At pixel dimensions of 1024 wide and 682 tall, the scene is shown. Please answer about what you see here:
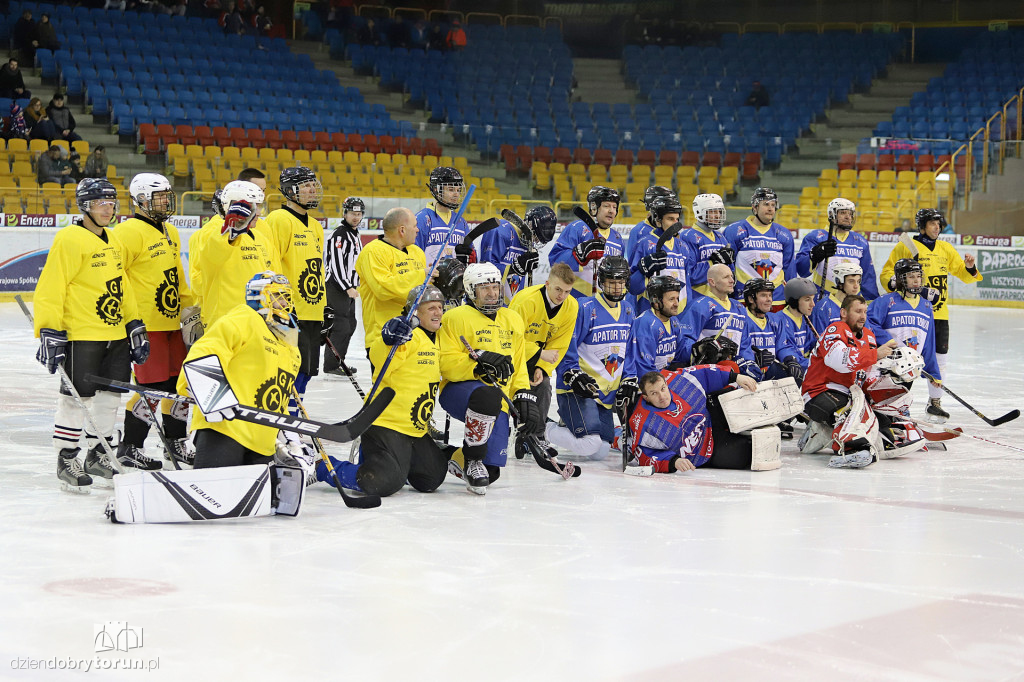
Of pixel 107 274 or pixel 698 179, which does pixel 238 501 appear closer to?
pixel 107 274

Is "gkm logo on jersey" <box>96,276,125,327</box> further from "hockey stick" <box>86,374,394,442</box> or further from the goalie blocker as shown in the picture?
the goalie blocker

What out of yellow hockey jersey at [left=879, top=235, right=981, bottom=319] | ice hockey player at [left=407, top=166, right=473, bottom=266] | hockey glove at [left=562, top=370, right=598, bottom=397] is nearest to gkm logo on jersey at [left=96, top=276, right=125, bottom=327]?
ice hockey player at [left=407, top=166, right=473, bottom=266]

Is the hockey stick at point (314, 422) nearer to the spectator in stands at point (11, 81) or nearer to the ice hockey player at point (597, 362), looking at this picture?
the ice hockey player at point (597, 362)

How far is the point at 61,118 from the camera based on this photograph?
53.1 ft

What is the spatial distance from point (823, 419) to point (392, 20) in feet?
59.1

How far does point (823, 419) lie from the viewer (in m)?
6.55

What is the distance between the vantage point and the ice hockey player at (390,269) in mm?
6059

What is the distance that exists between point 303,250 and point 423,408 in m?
1.49

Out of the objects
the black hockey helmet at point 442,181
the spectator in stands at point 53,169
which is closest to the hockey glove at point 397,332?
the black hockey helmet at point 442,181

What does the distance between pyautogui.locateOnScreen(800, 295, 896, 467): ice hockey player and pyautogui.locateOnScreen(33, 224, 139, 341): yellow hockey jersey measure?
3611mm

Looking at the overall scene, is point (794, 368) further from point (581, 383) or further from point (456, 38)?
point (456, 38)

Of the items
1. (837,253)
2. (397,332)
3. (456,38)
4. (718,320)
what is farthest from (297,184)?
(456,38)

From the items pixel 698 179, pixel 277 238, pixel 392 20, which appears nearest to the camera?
pixel 277 238

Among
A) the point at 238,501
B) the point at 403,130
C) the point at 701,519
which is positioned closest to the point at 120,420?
the point at 238,501
